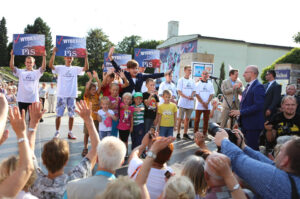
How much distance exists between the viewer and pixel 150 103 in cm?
598

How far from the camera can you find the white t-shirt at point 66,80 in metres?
6.94

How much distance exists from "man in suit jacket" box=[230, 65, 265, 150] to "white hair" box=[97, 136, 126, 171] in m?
3.43

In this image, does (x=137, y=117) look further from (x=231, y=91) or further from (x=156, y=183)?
(x=231, y=91)

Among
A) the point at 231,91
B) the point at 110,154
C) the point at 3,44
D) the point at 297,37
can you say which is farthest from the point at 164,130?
the point at 3,44

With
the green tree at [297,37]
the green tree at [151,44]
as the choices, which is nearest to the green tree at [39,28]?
the green tree at [151,44]

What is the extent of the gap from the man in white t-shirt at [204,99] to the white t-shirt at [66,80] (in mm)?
3757

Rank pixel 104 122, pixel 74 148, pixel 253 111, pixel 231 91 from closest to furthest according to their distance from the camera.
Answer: pixel 253 111, pixel 104 122, pixel 74 148, pixel 231 91

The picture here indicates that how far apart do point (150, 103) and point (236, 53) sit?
3241 centimetres

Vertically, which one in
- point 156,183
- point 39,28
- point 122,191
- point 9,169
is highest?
point 39,28

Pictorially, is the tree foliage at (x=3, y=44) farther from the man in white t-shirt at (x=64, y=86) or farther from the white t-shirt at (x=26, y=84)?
the man in white t-shirt at (x=64, y=86)

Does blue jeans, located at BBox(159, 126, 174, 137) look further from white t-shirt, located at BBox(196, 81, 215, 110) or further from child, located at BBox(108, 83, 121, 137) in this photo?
white t-shirt, located at BBox(196, 81, 215, 110)

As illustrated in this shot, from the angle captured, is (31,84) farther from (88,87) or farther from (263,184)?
(263,184)

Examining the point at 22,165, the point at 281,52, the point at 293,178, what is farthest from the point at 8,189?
the point at 281,52

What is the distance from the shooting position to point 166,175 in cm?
258
